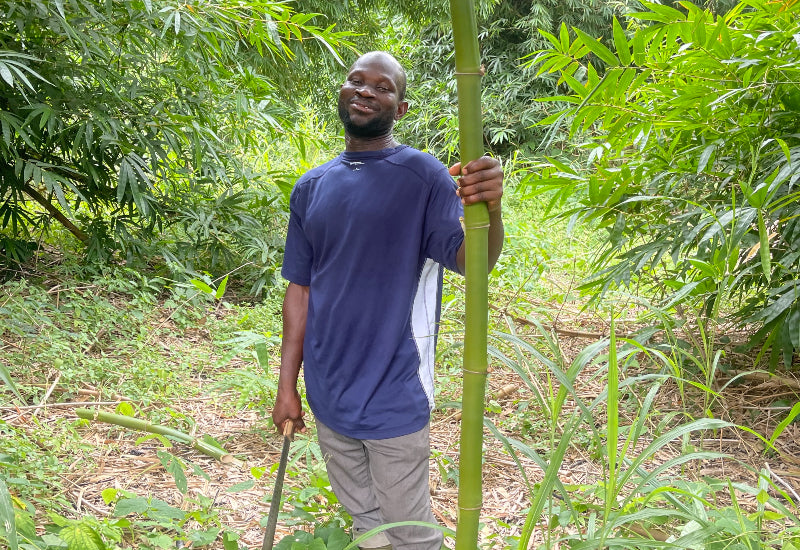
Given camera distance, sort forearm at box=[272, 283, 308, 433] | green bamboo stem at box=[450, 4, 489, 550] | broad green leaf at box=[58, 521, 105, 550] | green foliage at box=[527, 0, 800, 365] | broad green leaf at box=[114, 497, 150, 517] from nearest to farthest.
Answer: green bamboo stem at box=[450, 4, 489, 550]
broad green leaf at box=[58, 521, 105, 550]
broad green leaf at box=[114, 497, 150, 517]
forearm at box=[272, 283, 308, 433]
green foliage at box=[527, 0, 800, 365]

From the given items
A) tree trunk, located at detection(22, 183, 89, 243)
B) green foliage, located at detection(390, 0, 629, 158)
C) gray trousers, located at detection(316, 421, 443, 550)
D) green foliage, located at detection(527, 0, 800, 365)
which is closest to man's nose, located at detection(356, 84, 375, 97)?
green foliage, located at detection(527, 0, 800, 365)

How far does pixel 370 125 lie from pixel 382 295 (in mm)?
371

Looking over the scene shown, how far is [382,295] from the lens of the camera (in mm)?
1504

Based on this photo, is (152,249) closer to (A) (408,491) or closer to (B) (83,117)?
(B) (83,117)

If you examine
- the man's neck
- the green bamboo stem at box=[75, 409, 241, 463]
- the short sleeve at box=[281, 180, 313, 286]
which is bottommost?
the green bamboo stem at box=[75, 409, 241, 463]

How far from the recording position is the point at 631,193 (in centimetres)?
238

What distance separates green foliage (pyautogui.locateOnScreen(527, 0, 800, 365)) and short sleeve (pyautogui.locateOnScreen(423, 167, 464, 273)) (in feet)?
1.80

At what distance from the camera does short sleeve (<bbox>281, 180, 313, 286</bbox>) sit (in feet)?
5.43

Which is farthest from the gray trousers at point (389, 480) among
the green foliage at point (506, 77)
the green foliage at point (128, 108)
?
the green foliage at point (506, 77)

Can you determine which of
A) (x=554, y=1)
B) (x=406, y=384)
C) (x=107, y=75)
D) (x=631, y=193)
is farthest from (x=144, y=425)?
(x=554, y=1)

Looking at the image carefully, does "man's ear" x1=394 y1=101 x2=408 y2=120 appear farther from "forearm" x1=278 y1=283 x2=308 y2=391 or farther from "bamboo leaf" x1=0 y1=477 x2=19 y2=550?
"bamboo leaf" x1=0 y1=477 x2=19 y2=550

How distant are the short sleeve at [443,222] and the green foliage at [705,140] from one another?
55 cm

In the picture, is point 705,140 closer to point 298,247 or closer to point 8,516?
point 298,247

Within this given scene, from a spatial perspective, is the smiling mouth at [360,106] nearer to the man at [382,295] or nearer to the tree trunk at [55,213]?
the man at [382,295]
